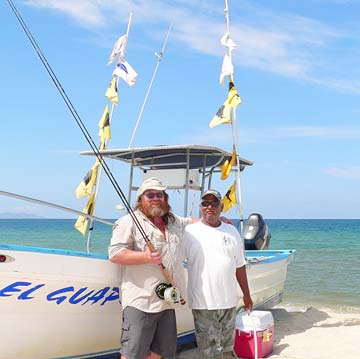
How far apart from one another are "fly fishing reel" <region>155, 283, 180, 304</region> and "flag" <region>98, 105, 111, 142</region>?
10.9 ft

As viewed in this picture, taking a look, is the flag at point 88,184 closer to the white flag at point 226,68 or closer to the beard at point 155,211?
the white flag at point 226,68

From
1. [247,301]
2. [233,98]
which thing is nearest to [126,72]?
[233,98]

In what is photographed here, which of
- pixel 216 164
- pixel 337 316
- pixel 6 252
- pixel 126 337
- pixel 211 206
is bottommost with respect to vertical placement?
pixel 337 316

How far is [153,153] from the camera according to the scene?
6625 mm

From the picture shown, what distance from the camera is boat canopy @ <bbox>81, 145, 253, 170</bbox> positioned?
628 cm

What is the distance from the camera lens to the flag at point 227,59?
7090 millimetres

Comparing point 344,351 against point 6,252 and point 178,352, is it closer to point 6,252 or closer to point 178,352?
point 178,352

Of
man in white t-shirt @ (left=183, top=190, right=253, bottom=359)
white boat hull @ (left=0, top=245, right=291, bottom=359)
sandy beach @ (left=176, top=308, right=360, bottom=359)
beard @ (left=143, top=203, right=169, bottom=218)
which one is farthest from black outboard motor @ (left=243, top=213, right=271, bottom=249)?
beard @ (left=143, top=203, right=169, bottom=218)

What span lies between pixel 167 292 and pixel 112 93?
12.8 ft

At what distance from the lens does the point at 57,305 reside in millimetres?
4574

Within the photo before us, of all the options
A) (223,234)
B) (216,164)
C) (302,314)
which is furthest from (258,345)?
(302,314)

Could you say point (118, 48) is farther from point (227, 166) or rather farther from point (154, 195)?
point (154, 195)

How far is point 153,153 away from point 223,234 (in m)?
2.45

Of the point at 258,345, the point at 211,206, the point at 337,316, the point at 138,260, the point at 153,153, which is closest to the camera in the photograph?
the point at 138,260
